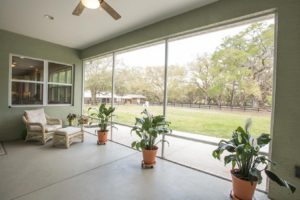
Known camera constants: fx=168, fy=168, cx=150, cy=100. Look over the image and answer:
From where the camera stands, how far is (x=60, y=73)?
545 cm

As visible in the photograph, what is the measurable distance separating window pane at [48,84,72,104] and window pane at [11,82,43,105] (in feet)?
0.91

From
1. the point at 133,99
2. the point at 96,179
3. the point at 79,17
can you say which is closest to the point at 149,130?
the point at 96,179

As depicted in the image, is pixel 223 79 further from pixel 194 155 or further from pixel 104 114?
pixel 104 114

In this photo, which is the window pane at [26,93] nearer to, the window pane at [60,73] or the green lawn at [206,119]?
the window pane at [60,73]

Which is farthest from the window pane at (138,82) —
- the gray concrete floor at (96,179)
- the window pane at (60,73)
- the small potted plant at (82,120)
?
the window pane at (60,73)

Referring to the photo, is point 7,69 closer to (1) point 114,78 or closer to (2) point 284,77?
(1) point 114,78

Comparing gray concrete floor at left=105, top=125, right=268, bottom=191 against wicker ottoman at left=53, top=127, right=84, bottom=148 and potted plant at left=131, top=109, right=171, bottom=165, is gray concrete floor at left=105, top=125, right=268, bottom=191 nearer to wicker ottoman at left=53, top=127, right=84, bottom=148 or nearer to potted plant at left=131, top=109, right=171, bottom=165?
potted plant at left=131, top=109, right=171, bottom=165

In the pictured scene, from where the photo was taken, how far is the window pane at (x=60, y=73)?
207 inches

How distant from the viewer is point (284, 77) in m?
2.16

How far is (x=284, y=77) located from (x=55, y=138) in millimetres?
4587

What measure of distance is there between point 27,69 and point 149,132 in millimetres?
4154

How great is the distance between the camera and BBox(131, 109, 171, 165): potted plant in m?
2.98

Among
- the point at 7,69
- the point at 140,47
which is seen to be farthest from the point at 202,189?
the point at 7,69

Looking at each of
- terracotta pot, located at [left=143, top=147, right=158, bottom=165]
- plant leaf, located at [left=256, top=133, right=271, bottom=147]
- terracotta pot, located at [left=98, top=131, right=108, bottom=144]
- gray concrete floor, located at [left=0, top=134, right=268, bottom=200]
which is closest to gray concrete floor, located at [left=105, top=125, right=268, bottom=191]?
gray concrete floor, located at [left=0, top=134, right=268, bottom=200]
